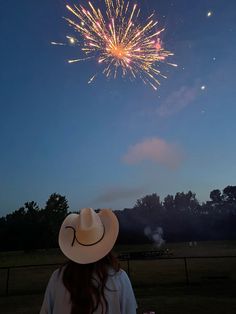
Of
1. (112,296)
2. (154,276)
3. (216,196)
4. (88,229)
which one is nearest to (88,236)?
(88,229)

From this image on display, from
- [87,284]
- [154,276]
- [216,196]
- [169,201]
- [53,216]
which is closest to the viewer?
[87,284]

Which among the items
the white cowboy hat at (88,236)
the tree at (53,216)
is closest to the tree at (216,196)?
the tree at (53,216)

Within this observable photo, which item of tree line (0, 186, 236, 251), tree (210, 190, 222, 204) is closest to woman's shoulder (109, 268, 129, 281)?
tree line (0, 186, 236, 251)

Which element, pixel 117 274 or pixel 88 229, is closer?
pixel 117 274

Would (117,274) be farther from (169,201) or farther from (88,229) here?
(169,201)

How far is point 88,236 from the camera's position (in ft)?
9.15

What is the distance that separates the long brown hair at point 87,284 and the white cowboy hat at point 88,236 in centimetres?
6

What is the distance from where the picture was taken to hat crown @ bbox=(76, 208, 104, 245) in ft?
9.14

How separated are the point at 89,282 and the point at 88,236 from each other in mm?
416

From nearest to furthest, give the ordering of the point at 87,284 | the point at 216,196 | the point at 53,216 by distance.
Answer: the point at 87,284
the point at 53,216
the point at 216,196

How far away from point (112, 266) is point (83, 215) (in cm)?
52

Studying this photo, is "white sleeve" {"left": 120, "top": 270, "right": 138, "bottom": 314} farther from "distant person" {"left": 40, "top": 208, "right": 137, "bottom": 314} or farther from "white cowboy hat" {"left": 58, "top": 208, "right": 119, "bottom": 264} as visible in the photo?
"white cowboy hat" {"left": 58, "top": 208, "right": 119, "bottom": 264}

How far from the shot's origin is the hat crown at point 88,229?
2.79m

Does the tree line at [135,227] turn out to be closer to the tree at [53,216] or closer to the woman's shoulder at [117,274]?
the tree at [53,216]
